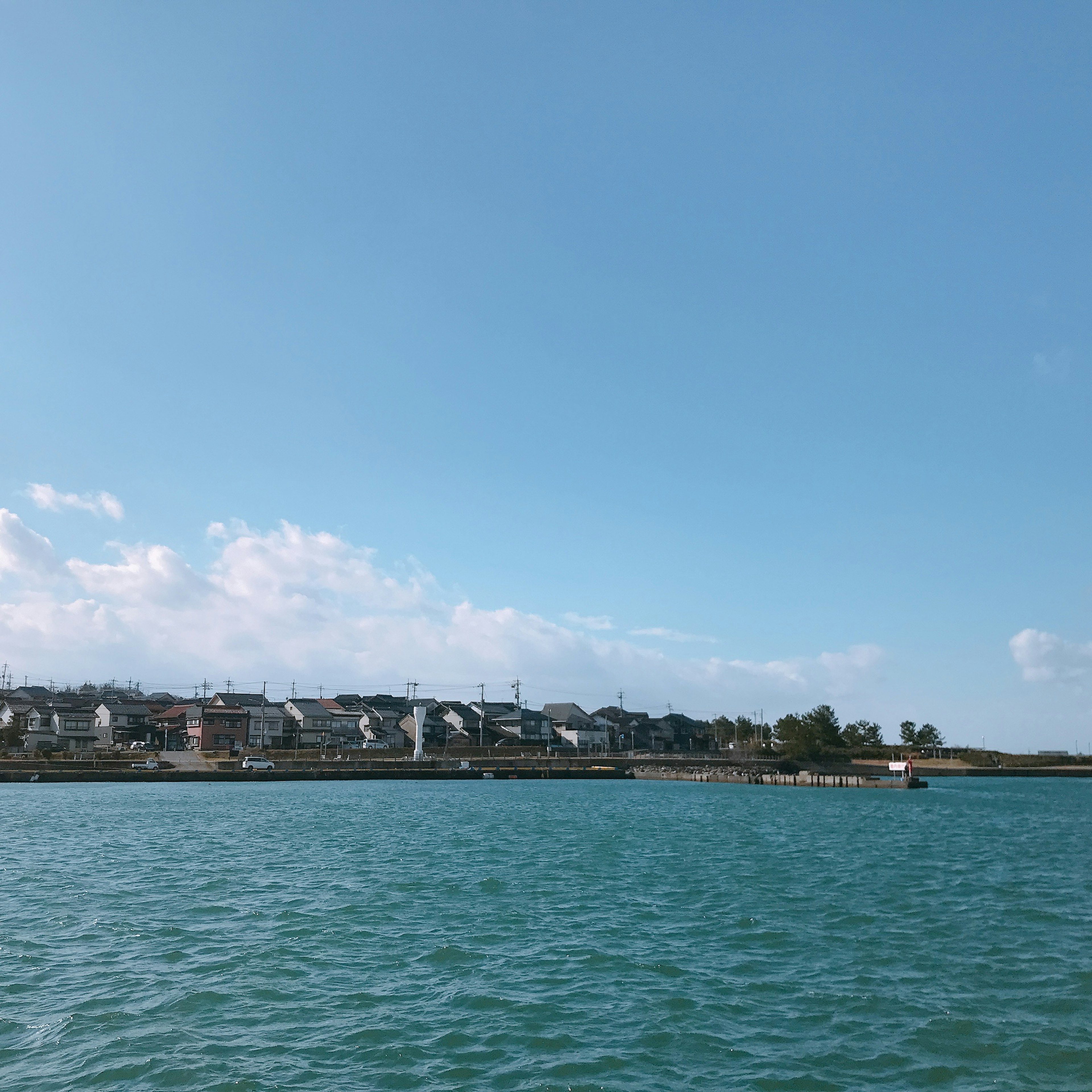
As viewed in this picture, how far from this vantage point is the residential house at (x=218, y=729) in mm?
132125

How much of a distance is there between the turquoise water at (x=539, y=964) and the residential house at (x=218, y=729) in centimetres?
9507

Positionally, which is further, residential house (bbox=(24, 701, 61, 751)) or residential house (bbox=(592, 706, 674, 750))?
residential house (bbox=(592, 706, 674, 750))

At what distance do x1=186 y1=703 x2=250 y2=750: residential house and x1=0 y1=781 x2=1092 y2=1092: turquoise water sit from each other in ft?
312

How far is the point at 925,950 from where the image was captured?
21.0 m

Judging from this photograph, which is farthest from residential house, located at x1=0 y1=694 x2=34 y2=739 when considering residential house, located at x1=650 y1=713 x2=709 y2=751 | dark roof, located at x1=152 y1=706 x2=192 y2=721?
residential house, located at x1=650 y1=713 x2=709 y2=751

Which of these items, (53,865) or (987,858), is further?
(987,858)

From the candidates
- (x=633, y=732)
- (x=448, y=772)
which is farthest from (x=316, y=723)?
(x=633, y=732)

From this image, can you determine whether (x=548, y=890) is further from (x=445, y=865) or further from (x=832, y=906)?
(x=832, y=906)

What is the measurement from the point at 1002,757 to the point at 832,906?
452 feet

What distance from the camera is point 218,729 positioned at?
133 meters

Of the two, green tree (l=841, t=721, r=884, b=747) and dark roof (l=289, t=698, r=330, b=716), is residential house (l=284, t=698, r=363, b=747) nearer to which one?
dark roof (l=289, t=698, r=330, b=716)

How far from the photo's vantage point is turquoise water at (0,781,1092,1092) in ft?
44.9

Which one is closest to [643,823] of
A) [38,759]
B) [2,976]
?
[2,976]

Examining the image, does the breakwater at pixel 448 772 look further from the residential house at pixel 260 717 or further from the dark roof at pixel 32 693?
the dark roof at pixel 32 693
